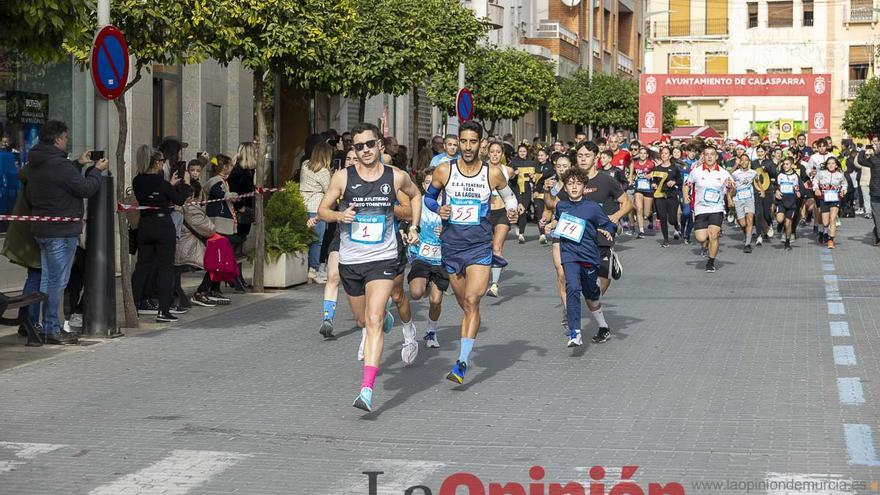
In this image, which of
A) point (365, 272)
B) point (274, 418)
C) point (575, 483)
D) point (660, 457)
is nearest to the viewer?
point (575, 483)

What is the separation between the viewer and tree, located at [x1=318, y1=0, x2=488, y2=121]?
900 inches

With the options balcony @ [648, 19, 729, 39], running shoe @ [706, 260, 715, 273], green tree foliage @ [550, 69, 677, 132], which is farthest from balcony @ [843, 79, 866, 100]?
running shoe @ [706, 260, 715, 273]

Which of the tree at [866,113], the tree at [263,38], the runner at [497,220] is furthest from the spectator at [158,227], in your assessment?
the tree at [866,113]

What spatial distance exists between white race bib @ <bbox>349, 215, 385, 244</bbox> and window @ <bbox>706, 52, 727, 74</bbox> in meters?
74.0

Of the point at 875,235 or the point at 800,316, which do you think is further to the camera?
the point at 875,235

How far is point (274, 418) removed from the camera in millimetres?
8812

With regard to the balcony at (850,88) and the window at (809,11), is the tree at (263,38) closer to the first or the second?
the balcony at (850,88)

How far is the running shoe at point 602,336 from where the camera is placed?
1263 cm

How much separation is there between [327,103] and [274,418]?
847 inches

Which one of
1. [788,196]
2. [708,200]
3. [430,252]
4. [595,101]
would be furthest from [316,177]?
[595,101]

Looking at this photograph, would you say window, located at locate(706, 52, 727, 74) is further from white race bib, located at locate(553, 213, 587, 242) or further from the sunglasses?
the sunglasses

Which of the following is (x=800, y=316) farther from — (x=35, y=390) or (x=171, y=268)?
(x=35, y=390)

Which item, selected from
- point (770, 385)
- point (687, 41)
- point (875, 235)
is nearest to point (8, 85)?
point (770, 385)

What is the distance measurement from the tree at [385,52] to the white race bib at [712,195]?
541cm
